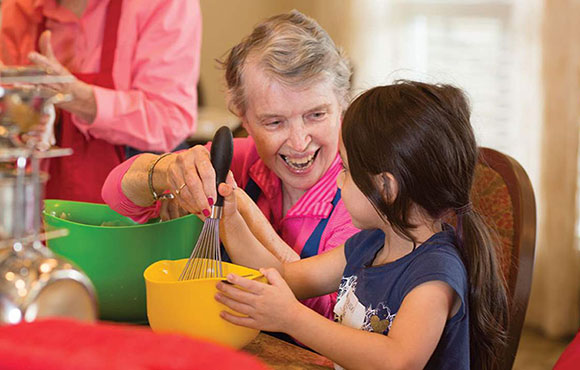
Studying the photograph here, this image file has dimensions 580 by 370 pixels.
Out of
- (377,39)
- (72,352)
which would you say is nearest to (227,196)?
(72,352)

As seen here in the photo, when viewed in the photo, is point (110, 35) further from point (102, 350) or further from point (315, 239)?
point (102, 350)

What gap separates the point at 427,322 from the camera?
1.06m

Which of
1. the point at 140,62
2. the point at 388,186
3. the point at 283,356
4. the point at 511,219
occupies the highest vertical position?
the point at 140,62

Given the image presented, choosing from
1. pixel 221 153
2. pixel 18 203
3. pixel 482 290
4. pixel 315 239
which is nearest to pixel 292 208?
pixel 315 239

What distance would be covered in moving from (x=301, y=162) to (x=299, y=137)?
62 mm

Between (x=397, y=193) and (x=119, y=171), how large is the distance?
0.67m

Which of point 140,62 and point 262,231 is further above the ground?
point 140,62

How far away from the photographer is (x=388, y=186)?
119 cm

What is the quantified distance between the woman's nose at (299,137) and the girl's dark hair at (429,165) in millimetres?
287

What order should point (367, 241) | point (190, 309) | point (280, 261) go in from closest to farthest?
point (190, 309) < point (367, 241) < point (280, 261)

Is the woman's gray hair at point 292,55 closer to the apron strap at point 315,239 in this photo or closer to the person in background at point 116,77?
the apron strap at point 315,239

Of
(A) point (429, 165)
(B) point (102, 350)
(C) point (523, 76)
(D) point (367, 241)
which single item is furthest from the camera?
(C) point (523, 76)

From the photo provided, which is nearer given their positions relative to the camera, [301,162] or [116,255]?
[116,255]

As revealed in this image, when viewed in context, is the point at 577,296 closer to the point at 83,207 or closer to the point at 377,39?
the point at 377,39
